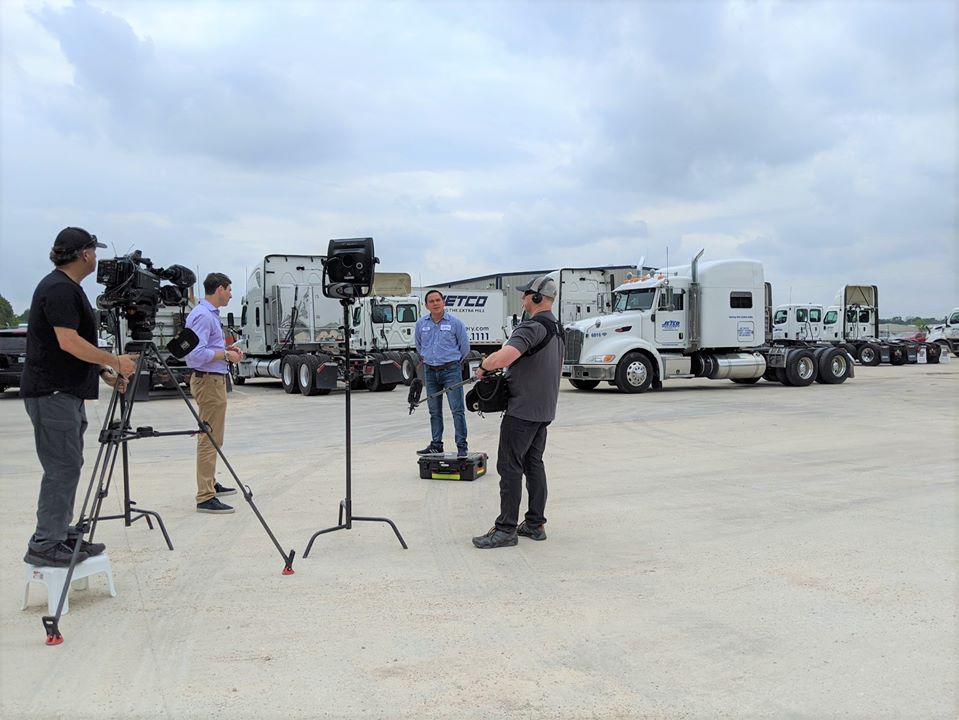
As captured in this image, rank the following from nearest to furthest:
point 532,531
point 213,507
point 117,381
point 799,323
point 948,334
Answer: point 117,381 < point 532,531 < point 213,507 < point 799,323 < point 948,334

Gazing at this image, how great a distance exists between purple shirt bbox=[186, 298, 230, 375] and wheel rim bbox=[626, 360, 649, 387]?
12.8m

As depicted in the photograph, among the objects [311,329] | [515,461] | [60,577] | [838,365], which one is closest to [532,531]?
[515,461]

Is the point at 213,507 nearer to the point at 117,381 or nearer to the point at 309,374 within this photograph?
the point at 117,381

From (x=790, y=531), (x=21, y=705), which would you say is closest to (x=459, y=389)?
(x=790, y=531)

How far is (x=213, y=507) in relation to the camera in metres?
6.31

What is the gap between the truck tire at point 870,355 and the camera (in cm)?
3075

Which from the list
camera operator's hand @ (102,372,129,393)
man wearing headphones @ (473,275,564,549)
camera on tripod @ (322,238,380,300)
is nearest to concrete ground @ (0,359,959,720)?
man wearing headphones @ (473,275,564,549)

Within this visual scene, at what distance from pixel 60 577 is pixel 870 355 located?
32.3 m

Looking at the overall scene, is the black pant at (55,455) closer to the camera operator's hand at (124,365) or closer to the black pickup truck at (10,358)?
the camera operator's hand at (124,365)

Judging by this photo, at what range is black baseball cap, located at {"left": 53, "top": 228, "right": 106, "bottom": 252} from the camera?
418 cm

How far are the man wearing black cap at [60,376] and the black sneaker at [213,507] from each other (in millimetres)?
2035

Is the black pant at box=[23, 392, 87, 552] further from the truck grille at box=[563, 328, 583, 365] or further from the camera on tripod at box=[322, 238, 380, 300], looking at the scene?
the truck grille at box=[563, 328, 583, 365]

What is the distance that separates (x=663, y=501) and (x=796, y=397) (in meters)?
11.2

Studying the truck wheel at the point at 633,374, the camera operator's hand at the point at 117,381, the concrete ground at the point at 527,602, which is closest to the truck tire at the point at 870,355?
the truck wheel at the point at 633,374
